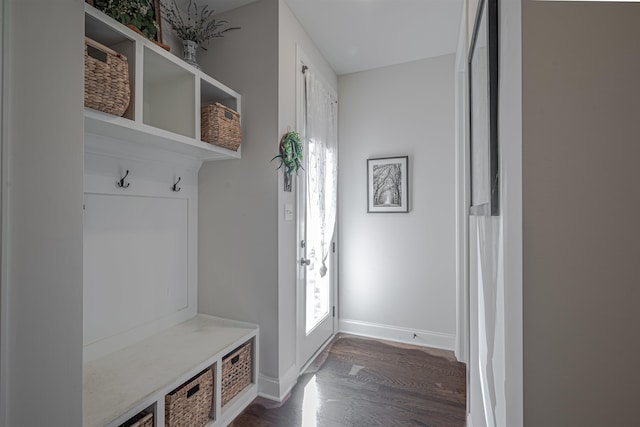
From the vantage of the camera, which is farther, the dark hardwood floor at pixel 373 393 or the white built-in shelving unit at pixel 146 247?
the dark hardwood floor at pixel 373 393

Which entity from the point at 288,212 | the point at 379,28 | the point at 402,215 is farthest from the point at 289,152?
the point at 402,215

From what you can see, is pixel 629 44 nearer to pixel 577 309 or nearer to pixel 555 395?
pixel 577 309

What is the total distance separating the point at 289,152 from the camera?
2037 mm

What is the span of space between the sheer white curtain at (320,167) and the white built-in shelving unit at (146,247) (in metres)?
0.66

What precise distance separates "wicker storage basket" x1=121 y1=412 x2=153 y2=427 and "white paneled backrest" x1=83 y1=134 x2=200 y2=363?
47 centimetres

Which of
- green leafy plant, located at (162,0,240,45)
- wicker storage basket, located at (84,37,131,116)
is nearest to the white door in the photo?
green leafy plant, located at (162,0,240,45)

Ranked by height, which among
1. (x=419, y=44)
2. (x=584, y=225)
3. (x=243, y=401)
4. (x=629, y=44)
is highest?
(x=419, y=44)

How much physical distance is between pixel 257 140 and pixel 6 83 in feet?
4.60

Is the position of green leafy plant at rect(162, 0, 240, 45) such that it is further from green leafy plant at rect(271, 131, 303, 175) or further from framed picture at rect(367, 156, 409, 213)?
framed picture at rect(367, 156, 409, 213)

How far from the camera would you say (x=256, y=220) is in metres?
2.06

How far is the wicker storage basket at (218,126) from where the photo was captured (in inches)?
70.9

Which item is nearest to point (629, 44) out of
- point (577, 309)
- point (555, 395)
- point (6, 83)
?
point (577, 309)

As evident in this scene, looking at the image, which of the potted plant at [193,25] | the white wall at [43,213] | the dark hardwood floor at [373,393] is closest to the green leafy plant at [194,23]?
the potted plant at [193,25]

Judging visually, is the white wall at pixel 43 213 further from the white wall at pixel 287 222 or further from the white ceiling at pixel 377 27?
the white ceiling at pixel 377 27
